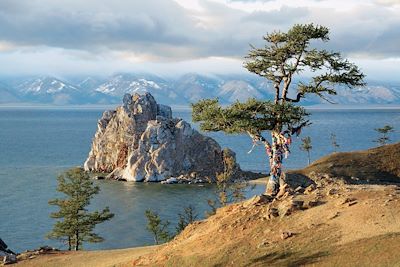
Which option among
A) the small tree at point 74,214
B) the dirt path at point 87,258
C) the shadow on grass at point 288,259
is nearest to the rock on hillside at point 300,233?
the shadow on grass at point 288,259

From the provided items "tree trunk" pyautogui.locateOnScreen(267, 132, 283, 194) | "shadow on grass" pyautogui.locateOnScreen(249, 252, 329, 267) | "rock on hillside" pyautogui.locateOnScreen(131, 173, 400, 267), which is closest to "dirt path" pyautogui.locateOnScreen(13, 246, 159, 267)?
"rock on hillside" pyautogui.locateOnScreen(131, 173, 400, 267)

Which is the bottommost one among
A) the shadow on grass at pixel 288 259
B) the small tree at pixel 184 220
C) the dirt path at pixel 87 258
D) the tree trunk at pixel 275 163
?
the small tree at pixel 184 220

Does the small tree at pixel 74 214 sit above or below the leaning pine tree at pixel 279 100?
below

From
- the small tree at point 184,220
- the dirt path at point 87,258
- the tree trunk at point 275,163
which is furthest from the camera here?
the small tree at point 184,220

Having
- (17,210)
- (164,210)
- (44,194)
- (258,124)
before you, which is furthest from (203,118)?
(44,194)

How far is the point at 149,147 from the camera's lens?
165125 mm

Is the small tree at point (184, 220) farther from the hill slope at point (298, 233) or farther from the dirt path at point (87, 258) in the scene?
the hill slope at point (298, 233)

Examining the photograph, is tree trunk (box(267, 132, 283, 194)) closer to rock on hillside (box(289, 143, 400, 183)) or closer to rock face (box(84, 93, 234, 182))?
rock on hillside (box(289, 143, 400, 183))

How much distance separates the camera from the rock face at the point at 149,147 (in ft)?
531

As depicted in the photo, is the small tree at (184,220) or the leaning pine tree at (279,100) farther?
the small tree at (184,220)

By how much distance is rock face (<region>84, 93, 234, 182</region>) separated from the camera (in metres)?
162

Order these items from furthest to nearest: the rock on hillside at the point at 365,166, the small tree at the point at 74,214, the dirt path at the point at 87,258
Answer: the rock on hillside at the point at 365,166
the small tree at the point at 74,214
the dirt path at the point at 87,258

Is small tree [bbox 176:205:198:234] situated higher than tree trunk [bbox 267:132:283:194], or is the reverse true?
tree trunk [bbox 267:132:283:194]

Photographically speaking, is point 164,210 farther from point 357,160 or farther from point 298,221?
point 298,221
